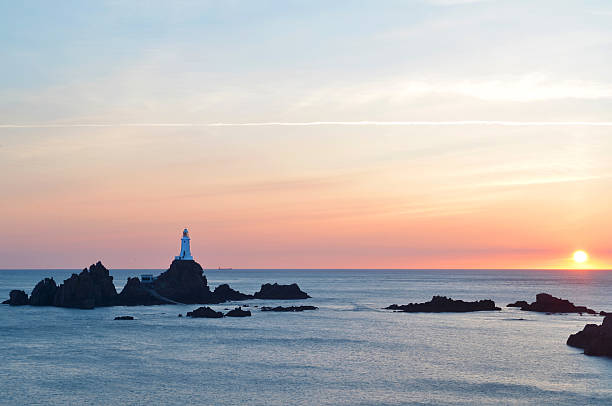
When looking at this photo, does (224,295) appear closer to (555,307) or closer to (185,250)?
(185,250)

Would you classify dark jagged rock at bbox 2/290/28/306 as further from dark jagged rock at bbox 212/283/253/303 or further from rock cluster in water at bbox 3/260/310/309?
dark jagged rock at bbox 212/283/253/303

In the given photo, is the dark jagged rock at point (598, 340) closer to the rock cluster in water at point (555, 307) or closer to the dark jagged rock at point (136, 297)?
the rock cluster in water at point (555, 307)

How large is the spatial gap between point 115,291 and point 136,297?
16.9ft

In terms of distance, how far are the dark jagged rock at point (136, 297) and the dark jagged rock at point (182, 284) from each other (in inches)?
128

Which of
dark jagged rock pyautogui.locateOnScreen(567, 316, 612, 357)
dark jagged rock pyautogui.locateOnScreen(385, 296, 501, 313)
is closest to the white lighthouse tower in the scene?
dark jagged rock pyautogui.locateOnScreen(385, 296, 501, 313)

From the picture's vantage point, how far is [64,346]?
81250mm

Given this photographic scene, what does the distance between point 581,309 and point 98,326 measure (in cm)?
9455

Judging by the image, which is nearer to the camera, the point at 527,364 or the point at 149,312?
the point at 527,364

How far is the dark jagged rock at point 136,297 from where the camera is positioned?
14812 cm

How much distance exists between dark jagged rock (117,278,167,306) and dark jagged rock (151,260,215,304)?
3245 millimetres

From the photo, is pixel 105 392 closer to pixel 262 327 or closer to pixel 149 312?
pixel 262 327

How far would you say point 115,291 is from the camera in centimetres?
14875

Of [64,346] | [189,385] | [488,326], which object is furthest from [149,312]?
[189,385]

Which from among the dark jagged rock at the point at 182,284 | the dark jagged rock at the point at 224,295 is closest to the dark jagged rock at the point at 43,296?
the dark jagged rock at the point at 182,284
